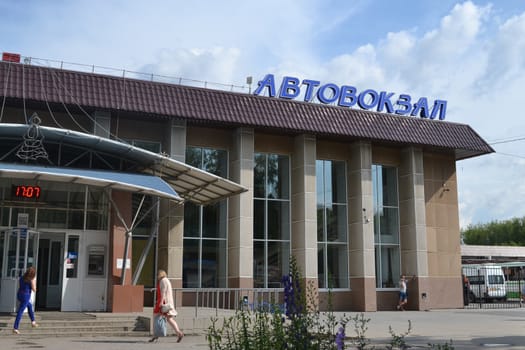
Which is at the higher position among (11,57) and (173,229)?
(11,57)

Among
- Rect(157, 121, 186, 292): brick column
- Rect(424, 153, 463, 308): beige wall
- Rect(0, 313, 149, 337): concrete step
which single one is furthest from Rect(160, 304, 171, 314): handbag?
Rect(424, 153, 463, 308): beige wall

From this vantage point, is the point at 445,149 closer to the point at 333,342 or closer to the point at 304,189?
the point at 304,189

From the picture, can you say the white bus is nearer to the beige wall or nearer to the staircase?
the beige wall

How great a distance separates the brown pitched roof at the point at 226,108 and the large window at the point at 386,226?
2.19 m

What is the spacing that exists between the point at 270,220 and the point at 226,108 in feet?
17.2

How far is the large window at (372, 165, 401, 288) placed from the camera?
2759cm

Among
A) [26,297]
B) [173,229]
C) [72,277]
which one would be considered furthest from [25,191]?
[173,229]

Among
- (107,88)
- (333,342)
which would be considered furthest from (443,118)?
(333,342)

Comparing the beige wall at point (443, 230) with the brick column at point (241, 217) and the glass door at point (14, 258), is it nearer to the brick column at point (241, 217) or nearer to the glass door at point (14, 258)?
the brick column at point (241, 217)

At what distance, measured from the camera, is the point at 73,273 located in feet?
63.7

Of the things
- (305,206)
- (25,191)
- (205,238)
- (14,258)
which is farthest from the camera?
(305,206)

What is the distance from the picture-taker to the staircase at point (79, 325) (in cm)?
1516

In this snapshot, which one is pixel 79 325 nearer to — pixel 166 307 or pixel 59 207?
pixel 166 307

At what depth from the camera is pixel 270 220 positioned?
84.0 feet
